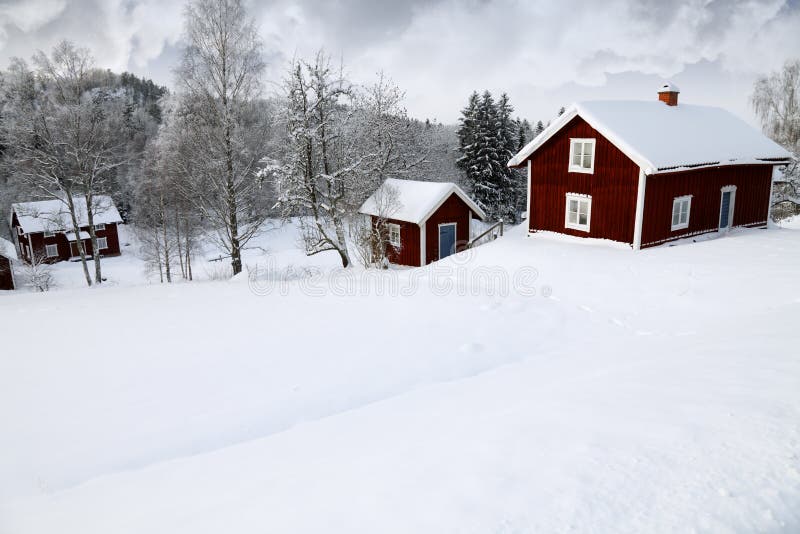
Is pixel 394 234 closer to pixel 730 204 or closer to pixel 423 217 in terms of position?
pixel 423 217

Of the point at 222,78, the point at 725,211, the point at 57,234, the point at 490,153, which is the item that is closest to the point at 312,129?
the point at 222,78

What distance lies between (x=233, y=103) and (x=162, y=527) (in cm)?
1837

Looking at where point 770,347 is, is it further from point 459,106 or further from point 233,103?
point 459,106

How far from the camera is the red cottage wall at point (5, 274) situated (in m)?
29.1

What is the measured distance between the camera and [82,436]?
6547mm

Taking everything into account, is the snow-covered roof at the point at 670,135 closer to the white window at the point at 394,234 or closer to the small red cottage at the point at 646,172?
the small red cottage at the point at 646,172

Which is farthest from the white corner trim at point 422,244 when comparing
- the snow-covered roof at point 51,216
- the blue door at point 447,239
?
the snow-covered roof at point 51,216

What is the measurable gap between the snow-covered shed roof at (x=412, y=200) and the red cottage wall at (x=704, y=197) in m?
7.46

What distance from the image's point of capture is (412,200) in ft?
70.4

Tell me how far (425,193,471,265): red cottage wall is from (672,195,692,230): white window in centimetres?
832

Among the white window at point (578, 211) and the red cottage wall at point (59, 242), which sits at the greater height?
the white window at point (578, 211)

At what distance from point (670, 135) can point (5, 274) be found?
35.2m

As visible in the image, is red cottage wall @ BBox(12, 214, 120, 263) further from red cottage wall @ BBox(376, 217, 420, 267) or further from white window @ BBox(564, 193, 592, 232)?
white window @ BBox(564, 193, 592, 232)

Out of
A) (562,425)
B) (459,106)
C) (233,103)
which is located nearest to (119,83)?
(459,106)
